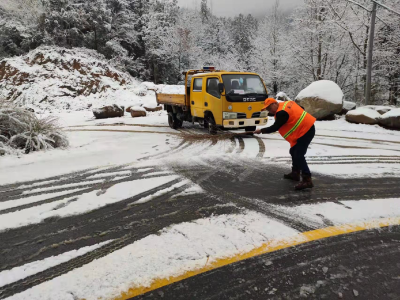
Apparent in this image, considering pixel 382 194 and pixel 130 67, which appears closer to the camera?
pixel 382 194

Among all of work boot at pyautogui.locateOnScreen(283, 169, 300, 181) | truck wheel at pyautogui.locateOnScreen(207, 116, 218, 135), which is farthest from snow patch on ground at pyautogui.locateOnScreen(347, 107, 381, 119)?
work boot at pyautogui.locateOnScreen(283, 169, 300, 181)

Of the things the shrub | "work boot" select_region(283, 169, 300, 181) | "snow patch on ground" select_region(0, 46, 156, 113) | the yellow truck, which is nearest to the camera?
"work boot" select_region(283, 169, 300, 181)

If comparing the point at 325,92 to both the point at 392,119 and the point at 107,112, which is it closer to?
the point at 392,119

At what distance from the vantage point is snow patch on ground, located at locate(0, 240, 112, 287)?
222 cm

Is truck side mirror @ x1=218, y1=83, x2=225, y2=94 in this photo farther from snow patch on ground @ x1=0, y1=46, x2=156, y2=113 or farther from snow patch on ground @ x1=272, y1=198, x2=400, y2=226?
snow patch on ground @ x1=0, y1=46, x2=156, y2=113

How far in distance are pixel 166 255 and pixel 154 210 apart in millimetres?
997

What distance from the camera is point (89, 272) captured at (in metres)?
2.26

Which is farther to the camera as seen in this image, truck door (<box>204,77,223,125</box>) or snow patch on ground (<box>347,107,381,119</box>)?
snow patch on ground (<box>347,107,381,119</box>)

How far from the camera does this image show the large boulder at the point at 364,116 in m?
11.5

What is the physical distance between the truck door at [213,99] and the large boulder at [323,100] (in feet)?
20.6

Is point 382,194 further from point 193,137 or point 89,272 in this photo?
point 193,137

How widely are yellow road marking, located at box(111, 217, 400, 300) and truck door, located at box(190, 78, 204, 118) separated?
7.05 m

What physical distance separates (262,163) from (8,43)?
86.4 feet

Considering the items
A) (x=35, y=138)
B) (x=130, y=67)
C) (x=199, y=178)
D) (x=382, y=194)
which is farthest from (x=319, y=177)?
(x=130, y=67)
